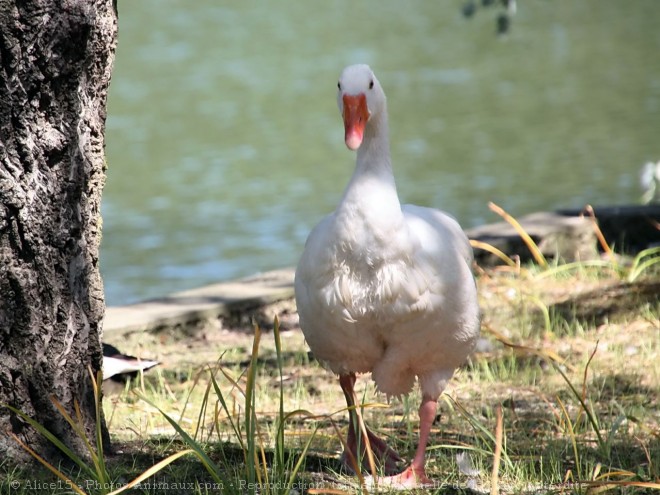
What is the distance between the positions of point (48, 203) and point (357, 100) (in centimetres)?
113

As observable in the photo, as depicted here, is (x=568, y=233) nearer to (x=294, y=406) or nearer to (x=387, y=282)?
(x=294, y=406)

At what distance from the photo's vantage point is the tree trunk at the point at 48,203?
356 centimetres

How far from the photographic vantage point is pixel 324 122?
49.2ft

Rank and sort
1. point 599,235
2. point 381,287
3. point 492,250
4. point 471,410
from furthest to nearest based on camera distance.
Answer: point 599,235, point 492,250, point 471,410, point 381,287

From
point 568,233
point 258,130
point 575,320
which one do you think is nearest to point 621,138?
point 258,130

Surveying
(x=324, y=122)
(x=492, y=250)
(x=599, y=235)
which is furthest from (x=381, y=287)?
Answer: (x=324, y=122)

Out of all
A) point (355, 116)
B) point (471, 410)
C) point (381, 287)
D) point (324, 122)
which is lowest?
point (471, 410)

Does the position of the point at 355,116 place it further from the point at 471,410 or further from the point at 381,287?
the point at 471,410

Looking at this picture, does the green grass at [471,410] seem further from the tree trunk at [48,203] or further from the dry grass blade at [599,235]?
the tree trunk at [48,203]

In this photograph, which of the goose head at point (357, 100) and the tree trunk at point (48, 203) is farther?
the goose head at point (357, 100)

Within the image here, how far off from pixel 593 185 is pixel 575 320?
605 cm

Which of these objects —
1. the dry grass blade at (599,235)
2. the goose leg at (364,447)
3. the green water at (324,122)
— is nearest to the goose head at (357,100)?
the goose leg at (364,447)

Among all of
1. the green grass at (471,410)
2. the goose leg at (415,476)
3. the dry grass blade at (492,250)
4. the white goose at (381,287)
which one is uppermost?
the dry grass blade at (492,250)

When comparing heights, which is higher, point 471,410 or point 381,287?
point 381,287
